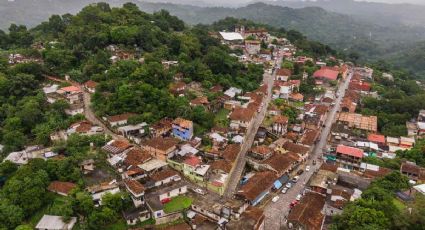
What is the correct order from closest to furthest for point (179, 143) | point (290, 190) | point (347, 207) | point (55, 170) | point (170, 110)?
point (347, 207)
point (55, 170)
point (290, 190)
point (179, 143)
point (170, 110)

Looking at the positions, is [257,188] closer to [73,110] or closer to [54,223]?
[54,223]

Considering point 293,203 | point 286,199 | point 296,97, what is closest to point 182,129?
point 286,199

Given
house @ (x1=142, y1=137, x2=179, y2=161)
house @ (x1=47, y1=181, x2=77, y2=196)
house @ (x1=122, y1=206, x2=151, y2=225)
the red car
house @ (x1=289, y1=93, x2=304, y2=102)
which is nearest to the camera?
house @ (x1=122, y1=206, x2=151, y2=225)

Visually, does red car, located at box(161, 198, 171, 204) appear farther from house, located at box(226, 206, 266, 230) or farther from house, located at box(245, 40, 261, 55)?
house, located at box(245, 40, 261, 55)

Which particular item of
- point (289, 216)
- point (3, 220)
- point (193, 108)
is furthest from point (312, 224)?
point (3, 220)

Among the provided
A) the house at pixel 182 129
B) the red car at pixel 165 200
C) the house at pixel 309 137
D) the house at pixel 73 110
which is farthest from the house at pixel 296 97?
the house at pixel 73 110

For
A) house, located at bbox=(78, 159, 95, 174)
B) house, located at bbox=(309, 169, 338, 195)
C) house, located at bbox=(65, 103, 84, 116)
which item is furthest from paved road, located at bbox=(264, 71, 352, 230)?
house, located at bbox=(65, 103, 84, 116)

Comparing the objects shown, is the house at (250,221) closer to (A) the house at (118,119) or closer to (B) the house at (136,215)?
(B) the house at (136,215)

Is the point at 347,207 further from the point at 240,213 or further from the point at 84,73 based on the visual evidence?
the point at 84,73
